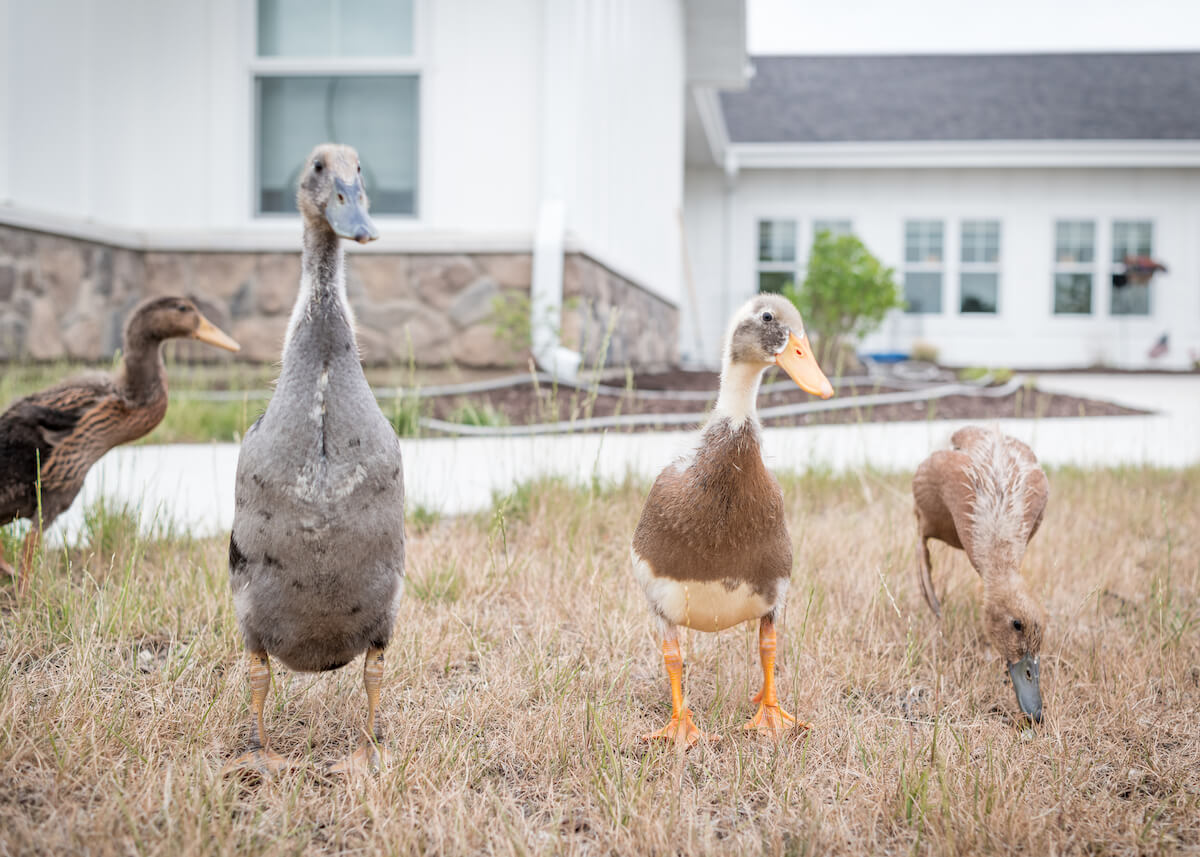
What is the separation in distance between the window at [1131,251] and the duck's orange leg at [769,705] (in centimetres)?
1968

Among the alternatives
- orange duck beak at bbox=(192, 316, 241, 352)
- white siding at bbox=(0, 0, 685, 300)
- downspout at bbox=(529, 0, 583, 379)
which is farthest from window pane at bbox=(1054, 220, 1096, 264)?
orange duck beak at bbox=(192, 316, 241, 352)

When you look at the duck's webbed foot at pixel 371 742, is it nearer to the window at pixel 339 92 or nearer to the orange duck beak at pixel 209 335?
the orange duck beak at pixel 209 335

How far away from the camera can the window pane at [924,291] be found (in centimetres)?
1867

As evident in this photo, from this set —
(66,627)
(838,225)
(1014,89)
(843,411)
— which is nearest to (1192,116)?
(1014,89)

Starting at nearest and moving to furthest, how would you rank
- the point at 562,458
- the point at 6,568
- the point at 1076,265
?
the point at 6,568 → the point at 562,458 → the point at 1076,265

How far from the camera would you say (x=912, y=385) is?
1013 centimetres

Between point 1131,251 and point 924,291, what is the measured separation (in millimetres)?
4427

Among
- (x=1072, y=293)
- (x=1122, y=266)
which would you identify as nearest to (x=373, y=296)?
(x=1072, y=293)

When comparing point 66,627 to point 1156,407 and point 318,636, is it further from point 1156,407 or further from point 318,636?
point 1156,407

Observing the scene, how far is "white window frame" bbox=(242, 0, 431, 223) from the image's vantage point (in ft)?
25.3

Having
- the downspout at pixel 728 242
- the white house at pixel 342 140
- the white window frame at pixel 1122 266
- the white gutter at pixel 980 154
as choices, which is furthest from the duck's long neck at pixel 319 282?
the white window frame at pixel 1122 266

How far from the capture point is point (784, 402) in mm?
7938

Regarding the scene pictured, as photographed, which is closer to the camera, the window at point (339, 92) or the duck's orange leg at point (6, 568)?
the duck's orange leg at point (6, 568)

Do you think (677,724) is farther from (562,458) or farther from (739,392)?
(562,458)
